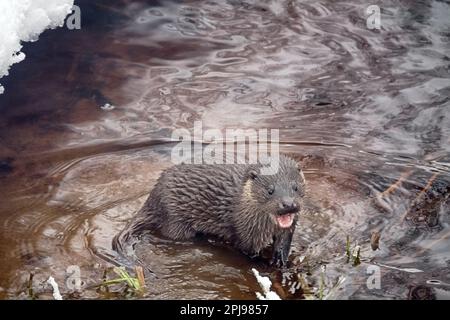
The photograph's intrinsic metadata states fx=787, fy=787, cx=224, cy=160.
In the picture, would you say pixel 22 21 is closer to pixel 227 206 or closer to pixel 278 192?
pixel 227 206

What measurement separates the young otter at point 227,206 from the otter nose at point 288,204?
70 millimetres

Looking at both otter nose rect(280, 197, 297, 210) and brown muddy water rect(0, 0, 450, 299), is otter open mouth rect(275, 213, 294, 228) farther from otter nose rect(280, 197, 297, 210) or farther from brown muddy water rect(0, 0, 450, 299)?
brown muddy water rect(0, 0, 450, 299)

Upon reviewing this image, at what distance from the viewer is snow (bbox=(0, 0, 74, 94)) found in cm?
678

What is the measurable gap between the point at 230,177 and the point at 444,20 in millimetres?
4055

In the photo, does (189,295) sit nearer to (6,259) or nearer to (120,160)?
(6,259)

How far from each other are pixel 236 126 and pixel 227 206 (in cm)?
166

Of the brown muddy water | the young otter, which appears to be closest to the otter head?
the young otter

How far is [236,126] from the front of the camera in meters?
7.04

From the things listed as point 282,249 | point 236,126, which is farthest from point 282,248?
point 236,126

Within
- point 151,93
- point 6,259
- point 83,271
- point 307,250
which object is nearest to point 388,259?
point 307,250

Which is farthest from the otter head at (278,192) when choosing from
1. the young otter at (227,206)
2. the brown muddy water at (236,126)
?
the brown muddy water at (236,126)

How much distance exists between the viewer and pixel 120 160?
6.61 meters

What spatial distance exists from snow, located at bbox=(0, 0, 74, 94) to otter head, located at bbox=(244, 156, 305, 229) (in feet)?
8.97

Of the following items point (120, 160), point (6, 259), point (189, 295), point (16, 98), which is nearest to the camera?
point (189, 295)
